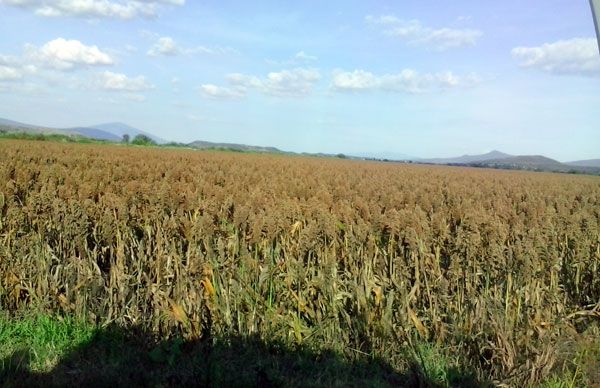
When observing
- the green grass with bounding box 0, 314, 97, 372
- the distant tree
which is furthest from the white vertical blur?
the distant tree

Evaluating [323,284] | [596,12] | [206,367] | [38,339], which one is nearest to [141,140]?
[38,339]

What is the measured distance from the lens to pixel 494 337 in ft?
15.1

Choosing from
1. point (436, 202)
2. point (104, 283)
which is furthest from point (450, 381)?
point (436, 202)

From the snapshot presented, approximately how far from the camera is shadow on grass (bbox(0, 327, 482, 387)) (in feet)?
13.8

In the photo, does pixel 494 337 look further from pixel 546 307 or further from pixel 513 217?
pixel 513 217

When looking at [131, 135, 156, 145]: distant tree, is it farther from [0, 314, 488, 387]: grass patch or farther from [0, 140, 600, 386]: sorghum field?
[0, 314, 488, 387]: grass patch

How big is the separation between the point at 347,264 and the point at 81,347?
2.97 metres

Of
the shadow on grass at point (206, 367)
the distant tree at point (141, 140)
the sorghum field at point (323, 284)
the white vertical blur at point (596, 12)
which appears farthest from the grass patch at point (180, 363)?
the distant tree at point (141, 140)

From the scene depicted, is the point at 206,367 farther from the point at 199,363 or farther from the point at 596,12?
the point at 596,12

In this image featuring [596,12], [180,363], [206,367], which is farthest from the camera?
[180,363]

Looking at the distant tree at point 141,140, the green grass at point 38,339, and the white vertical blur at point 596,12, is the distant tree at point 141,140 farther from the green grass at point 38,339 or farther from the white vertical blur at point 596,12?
the white vertical blur at point 596,12

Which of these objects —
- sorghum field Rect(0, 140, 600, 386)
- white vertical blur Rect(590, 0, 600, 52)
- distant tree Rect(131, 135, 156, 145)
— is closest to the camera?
white vertical blur Rect(590, 0, 600, 52)

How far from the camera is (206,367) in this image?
440 cm

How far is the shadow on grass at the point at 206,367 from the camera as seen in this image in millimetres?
4203
